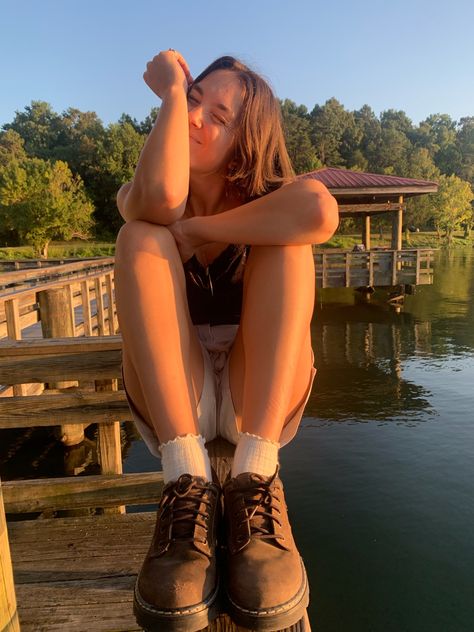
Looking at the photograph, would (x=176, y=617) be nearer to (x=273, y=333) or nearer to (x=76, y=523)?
(x=273, y=333)

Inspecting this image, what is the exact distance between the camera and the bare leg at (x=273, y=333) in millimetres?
1392

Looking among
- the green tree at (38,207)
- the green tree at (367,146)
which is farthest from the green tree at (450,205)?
the green tree at (38,207)

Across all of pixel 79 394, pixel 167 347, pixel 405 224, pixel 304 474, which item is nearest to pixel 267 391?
pixel 167 347

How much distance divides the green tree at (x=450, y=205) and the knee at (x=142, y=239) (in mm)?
61023

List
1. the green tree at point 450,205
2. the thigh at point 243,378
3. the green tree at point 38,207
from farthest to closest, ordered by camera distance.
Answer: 1. the green tree at point 450,205
2. the green tree at point 38,207
3. the thigh at point 243,378

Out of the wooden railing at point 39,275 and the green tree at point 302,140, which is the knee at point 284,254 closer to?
the wooden railing at point 39,275

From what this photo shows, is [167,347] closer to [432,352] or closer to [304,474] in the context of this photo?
[304,474]

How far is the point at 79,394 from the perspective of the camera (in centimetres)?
272

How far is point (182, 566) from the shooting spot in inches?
43.5

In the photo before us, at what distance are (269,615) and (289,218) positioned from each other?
42.2 inches

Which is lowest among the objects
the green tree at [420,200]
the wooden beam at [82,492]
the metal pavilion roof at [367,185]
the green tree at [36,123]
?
the wooden beam at [82,492]

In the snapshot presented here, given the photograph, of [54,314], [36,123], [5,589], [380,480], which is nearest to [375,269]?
[380,480]

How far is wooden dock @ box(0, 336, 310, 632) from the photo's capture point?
5.50 ft

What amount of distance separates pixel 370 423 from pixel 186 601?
706 centimetres
